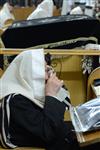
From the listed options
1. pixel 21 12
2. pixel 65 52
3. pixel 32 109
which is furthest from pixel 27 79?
pixel 21 12

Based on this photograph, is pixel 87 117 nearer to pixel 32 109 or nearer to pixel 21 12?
pixel 32 109

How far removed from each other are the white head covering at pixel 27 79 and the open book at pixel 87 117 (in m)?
0.17

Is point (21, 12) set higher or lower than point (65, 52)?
lower

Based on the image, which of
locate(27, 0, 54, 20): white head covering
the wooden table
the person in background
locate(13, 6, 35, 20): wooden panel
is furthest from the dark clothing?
locate(13, 6, 35, 20): wooden panel

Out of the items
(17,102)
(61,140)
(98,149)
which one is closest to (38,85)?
(17,102)

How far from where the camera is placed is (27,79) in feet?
5.15

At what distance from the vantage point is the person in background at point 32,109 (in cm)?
144

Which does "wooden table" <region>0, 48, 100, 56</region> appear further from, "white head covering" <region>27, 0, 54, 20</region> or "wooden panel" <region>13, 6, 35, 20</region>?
"wooden panel" <region>13, 6, 35, 20</region>

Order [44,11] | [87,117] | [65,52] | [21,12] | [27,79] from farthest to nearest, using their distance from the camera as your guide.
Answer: [21,12] → [44,11] → [65,52] → [27,79] → [87,117]

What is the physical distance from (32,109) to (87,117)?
24 cm

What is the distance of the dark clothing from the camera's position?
56.5 inches

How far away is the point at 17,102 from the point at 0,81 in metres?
0.21

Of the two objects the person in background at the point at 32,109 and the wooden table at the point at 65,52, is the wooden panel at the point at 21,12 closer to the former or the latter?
the wooden table at the point at 65,52

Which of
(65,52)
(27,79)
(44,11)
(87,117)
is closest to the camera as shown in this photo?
(87,117)
